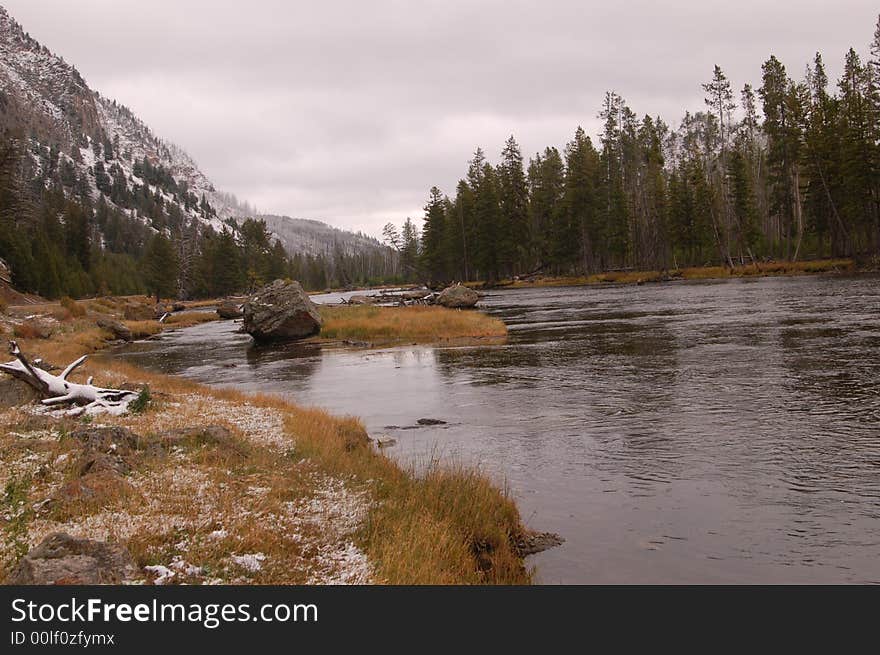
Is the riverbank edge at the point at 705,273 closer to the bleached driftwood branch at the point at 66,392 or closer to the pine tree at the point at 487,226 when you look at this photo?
the pine tree at the point at 487,226

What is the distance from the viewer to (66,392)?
1531 centimetres

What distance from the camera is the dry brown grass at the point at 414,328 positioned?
119 ft

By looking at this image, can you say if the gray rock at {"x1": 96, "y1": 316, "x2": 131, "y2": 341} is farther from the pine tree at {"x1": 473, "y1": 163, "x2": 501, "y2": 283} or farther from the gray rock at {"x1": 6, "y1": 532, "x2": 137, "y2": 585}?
the pine tree at {"x1": 473, "y1": 163, "x2": 501, "y2": 283}

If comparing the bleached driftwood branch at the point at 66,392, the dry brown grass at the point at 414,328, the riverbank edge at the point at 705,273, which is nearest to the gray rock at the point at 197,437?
the bleached driftwood branch at the point at 66,392

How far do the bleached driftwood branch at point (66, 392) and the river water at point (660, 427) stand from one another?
6.08m

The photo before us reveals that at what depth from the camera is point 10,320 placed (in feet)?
133

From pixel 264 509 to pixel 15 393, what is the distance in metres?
11.7

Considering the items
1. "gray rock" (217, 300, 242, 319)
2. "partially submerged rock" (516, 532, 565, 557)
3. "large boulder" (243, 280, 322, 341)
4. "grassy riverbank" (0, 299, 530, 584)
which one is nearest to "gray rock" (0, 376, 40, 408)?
"grassy riverbank" (0, 299, 530, 584)

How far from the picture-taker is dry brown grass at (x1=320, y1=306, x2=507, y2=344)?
3625 cm

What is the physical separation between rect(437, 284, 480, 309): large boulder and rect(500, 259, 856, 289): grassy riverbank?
27143 mm

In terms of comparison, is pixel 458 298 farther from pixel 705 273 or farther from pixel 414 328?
pixel 705 273

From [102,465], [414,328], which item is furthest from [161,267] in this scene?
[102,465]
